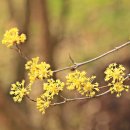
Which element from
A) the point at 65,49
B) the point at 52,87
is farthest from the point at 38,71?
the point at 65,49

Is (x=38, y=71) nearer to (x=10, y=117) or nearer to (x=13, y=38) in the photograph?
(x=13, y=38)

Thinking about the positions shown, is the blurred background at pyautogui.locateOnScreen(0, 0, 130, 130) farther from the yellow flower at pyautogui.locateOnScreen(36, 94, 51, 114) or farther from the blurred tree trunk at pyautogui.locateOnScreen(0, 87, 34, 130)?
the yellow flower at pyautogui.locateOnScreen(36, 94, 51, 114)

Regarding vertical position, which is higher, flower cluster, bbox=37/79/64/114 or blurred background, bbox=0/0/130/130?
blurred background, bbox=0/0/130/130

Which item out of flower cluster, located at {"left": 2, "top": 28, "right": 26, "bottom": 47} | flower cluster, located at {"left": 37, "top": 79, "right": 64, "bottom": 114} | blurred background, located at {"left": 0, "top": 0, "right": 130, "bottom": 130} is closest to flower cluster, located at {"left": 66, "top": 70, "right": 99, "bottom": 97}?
flower cluster, located at {"left": 37, "top": 79, "right": 64, "bottom": 114}

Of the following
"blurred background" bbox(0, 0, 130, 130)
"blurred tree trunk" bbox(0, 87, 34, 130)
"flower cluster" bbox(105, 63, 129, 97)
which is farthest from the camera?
"blurred background" bbox(0, 0, 130, 130)

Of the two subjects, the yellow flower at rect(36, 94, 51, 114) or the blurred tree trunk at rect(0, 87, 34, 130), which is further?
the blurred tree trunk at rect(0, 87, 34, 130)

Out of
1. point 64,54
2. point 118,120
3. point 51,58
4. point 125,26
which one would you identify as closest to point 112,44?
point 125,26

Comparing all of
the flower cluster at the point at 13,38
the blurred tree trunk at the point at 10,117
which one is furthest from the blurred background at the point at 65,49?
the flower cluster at the point at 13,38

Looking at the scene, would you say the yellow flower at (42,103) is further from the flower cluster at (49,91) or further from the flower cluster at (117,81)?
the flower cluster at (117,81)

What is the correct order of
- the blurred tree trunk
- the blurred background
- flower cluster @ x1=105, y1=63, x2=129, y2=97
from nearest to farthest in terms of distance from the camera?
1. flower cluster @ x1=105, y1=63, x2=129, y2=97
2. the blurred tree trunk
3. the blurred background
